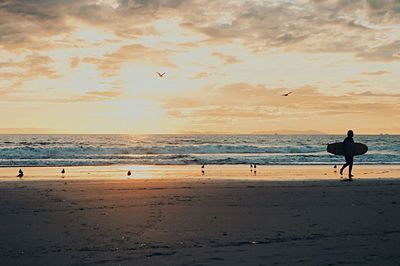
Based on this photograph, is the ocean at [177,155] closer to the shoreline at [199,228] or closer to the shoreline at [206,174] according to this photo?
the shoreline at [206,174]

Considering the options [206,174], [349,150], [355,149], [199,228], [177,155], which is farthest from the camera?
[177,155]

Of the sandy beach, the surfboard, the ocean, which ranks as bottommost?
the sandy beach

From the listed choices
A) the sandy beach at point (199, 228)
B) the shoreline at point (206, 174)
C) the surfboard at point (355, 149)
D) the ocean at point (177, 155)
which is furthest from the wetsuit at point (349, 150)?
the ocean at point (177, 155)

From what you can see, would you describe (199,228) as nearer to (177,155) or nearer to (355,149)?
(355,149)

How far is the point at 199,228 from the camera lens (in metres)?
8.59

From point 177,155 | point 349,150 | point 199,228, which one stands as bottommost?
point 199,228

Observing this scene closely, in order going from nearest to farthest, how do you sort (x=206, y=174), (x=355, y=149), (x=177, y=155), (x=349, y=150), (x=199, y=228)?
(x=199, y=228)
(x=349, y=150)
(x=206, y=174)
(x=355, y=149)
(x=177, y=155)

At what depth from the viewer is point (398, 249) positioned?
695 centimetres

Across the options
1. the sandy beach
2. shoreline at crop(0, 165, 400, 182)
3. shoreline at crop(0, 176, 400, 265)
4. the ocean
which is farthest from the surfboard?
shoreline at crop(0, 176, 400, 265)

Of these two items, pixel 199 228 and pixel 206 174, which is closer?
pixel 199 228

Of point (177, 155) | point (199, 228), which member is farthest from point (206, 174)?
point (177, 155)

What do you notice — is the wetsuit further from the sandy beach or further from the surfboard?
the sandy beach

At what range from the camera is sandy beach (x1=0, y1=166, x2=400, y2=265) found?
21.4 feet

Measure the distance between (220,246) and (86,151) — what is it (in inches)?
2040
